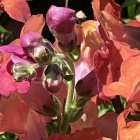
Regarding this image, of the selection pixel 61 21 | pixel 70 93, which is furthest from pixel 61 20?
pixel 70 93

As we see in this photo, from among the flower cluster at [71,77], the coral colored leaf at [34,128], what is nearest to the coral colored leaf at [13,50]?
the flower cluster at [71,77]

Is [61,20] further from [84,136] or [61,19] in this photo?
[84,136]

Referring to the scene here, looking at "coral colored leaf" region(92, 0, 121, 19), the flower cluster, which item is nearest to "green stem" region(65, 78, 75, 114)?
the flower cluster

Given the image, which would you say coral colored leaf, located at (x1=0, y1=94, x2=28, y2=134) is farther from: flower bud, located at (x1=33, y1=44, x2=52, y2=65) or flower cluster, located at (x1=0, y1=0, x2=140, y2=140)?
flower bud, located at (x1=33, y1=44, x2=52, y2=65)

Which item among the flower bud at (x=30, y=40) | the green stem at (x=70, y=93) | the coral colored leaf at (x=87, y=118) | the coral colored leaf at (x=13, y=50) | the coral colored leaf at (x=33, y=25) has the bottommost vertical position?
the coral colored leaf at (x=87, y=118)

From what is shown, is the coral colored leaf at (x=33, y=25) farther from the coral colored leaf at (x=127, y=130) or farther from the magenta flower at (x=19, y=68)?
the coral colored leaf at (x=127, y=130)
